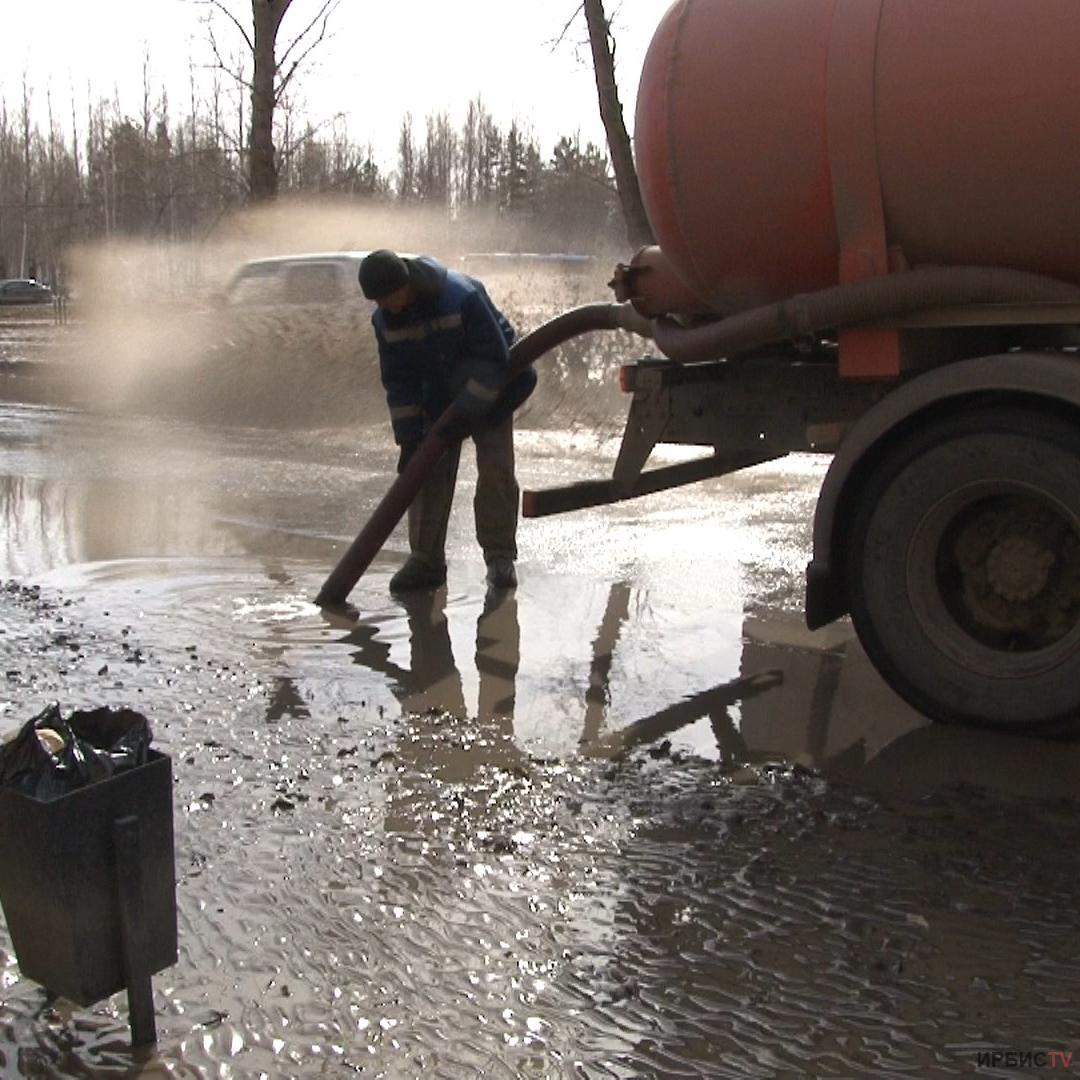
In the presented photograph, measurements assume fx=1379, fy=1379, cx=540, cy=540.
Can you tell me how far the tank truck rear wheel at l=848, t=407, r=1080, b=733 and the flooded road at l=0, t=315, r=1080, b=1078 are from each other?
0.58 ft

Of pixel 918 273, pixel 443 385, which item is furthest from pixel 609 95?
pixel 918 273

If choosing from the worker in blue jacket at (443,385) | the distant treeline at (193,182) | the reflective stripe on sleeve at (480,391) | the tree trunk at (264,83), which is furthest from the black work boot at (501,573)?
the distant treeline at (193,182)

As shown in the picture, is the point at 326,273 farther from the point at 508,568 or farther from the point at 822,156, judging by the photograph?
the point at 822,156

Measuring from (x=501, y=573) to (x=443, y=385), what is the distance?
994 mm

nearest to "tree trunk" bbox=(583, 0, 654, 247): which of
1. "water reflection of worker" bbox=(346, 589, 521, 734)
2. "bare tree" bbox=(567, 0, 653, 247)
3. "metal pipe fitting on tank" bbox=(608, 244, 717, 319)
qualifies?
"bare tree" bbox=(567, 0, 653, 247)

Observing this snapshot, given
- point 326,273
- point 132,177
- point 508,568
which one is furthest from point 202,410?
point 132,177

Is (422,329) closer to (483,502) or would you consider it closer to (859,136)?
(483,502)

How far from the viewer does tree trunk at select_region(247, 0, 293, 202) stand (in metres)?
19.5

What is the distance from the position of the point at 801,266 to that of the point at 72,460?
8.49 meters

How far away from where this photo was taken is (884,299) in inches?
176

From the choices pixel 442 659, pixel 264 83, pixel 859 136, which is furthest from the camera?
pixel 264 83

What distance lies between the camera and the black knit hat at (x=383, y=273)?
6395mm

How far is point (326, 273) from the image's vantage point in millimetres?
18375

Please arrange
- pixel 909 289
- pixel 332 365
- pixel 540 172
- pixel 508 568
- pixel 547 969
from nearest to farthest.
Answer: pixel 547 969
pixel 909 289
pixel 508 568
pixel 332 365
pixel 540 172
